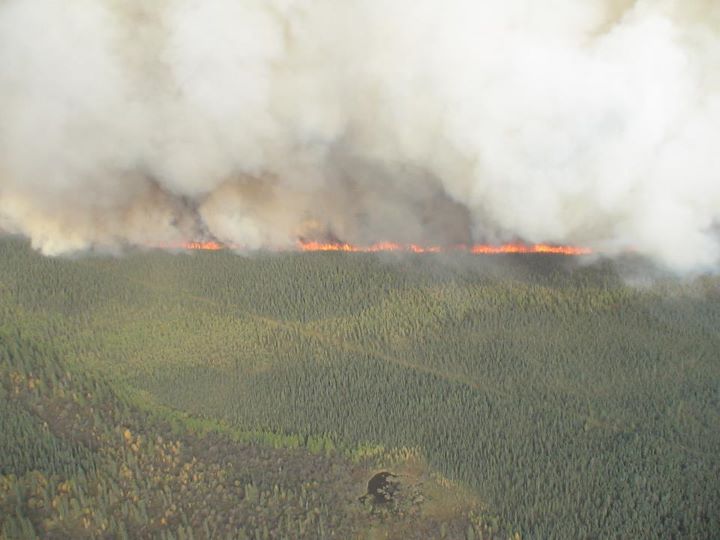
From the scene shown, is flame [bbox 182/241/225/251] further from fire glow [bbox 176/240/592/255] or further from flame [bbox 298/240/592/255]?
flame [bbox 298/240/592/255]

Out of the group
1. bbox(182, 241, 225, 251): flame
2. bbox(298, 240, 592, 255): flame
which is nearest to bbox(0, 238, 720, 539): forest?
bbox(298, 240, 592, 255): flame

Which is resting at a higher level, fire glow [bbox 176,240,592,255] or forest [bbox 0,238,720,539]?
fire glow [bbox 176,240,592,255]

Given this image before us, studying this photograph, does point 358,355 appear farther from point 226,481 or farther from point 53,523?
point 53,523

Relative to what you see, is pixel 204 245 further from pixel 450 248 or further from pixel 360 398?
pixel 360 398

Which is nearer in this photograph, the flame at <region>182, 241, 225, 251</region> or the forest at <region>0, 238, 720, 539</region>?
the forest at <region>0, 238, 720, 539</region>

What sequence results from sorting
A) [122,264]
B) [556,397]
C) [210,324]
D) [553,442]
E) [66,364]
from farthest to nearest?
[122,264], [210,324], [66,364], [556,397], [553,442]

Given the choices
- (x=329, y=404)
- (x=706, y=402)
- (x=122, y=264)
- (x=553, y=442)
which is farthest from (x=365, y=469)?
(x=122, y=264)
